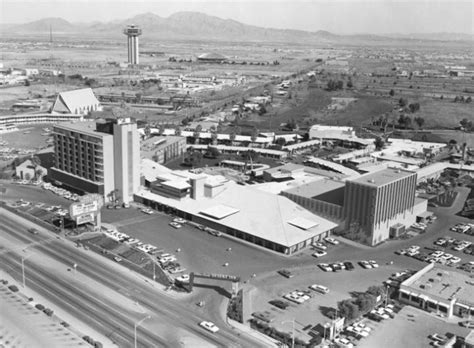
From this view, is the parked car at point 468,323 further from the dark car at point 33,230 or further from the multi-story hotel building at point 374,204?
the dark car at point 33,230

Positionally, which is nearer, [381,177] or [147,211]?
[381,177]

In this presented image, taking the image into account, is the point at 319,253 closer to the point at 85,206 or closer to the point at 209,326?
the point at 209,326

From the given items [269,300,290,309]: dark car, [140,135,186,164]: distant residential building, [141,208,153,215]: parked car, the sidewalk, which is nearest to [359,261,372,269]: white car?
[269,300,290,309]: dark car

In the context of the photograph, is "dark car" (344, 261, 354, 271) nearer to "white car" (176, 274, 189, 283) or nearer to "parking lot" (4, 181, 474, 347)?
"parking lot" (4, 181, 474, 347)

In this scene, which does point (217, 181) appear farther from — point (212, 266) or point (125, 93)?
point (125, 93)

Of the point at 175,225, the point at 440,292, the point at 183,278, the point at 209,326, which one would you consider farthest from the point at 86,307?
the point at 440,292
